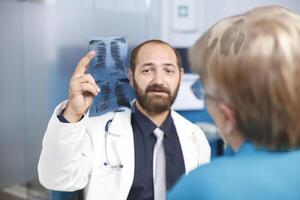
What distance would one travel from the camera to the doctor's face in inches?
49.4

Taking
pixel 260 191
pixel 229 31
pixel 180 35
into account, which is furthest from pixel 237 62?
pixel 180 35

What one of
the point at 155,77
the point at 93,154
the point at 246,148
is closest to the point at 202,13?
the point at 155,77

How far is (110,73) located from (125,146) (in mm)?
244

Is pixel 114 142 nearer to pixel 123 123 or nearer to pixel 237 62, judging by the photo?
pixel 123 123

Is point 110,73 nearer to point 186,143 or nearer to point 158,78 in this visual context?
point 158,78

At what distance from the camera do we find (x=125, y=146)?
1.21 m

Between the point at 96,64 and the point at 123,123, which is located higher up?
the point at 96,64

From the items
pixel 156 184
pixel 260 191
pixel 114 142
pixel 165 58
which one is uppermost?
pixel 165 58

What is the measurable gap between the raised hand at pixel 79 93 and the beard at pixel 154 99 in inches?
11.5

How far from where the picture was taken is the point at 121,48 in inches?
49.5

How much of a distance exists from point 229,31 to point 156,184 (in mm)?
757

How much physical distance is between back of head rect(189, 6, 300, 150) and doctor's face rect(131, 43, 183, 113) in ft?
2.32

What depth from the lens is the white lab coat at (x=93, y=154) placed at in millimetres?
1021

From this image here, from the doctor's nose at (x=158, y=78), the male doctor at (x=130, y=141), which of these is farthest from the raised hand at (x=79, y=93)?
the doctor's nose at (x=158, y=78)
